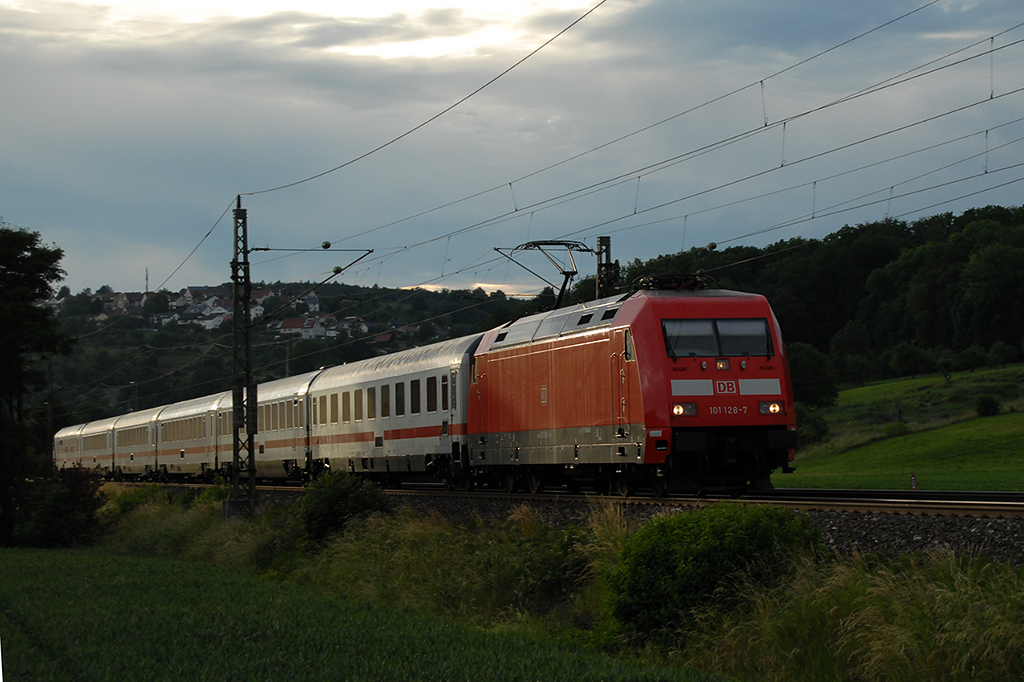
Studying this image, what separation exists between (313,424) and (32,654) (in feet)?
82.9

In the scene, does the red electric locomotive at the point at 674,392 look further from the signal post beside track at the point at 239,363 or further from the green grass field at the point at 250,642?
the signal post beside track at the point at 239,363

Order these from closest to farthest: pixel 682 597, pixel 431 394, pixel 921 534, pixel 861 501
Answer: pixel 682 597, pixel 921 534, pixel 861 501, pixel 431 394

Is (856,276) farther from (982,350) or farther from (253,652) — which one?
(253,652)

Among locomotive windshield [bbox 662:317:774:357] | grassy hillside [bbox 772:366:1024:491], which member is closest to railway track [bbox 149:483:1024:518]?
locomotive windshield [bbox 662:317:774:357]

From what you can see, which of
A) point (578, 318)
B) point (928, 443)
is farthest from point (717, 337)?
point (928, 443)

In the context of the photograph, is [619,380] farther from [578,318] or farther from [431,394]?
[431,394]

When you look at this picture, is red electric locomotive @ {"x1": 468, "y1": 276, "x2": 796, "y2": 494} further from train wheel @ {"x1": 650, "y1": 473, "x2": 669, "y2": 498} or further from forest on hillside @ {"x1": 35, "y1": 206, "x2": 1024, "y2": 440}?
forest on hillside @ {"x1": 35, "y1": 206, "x2": 1024, "y2": 440}

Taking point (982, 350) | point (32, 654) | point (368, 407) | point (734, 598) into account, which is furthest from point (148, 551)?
point (982, 350)

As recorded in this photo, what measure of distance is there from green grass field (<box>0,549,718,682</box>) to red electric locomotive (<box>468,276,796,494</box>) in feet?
18.8

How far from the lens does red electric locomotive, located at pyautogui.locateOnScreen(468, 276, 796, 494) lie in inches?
733

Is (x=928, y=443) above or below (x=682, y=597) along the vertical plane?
above

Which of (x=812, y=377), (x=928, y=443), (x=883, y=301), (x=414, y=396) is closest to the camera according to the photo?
(x=414, y=396)

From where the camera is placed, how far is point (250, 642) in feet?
41.5

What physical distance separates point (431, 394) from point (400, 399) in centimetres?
232
